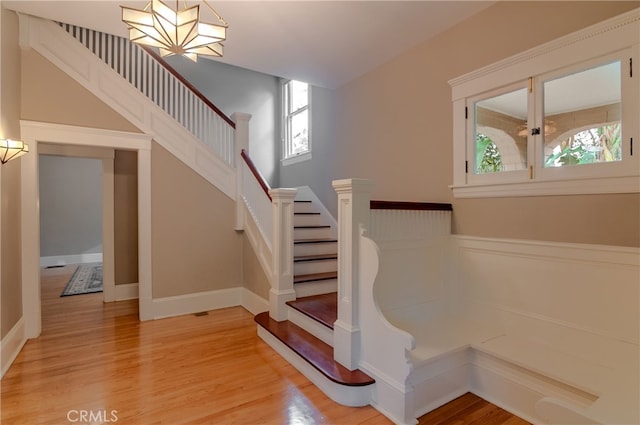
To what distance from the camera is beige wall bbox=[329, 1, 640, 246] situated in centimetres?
206

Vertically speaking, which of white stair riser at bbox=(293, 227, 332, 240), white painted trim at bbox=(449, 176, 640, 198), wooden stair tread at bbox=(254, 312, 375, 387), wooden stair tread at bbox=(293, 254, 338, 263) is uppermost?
white painted trim at bbox=(449, 176, 640, 198)

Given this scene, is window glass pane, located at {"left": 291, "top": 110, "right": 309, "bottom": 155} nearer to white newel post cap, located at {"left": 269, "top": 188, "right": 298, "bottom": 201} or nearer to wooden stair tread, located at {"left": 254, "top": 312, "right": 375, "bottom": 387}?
white newel post cap, located at {"left": 269, "top": 188, "right": 298, "bottom": 201}

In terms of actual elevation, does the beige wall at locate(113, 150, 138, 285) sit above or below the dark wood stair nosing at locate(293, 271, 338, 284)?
above

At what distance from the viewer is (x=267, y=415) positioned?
1.98 m

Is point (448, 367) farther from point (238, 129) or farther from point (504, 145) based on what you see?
point (238, 129)

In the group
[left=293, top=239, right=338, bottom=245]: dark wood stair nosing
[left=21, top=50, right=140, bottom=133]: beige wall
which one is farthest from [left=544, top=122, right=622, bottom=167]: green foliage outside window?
[left=21, top=50, right=140, bottom=133]: beige wall

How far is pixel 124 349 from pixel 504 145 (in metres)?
3.73

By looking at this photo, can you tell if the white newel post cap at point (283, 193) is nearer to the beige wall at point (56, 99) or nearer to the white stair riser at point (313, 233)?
the white stair riser at point (313, 233)

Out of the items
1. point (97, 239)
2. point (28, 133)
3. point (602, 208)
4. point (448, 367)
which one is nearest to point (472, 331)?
point (448, 367)

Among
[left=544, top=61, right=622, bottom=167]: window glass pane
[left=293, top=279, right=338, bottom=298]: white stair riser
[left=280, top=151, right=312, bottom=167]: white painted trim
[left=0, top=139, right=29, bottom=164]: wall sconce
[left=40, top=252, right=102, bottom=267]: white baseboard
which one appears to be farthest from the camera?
[left=40, top=252, right=102, bottom=267]: white baseboard

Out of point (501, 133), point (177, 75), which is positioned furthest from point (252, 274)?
point (501, 133)

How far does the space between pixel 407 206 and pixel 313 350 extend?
4.41 feet

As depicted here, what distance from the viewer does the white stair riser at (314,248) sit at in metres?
3.89

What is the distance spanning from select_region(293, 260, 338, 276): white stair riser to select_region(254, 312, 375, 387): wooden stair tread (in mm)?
593
